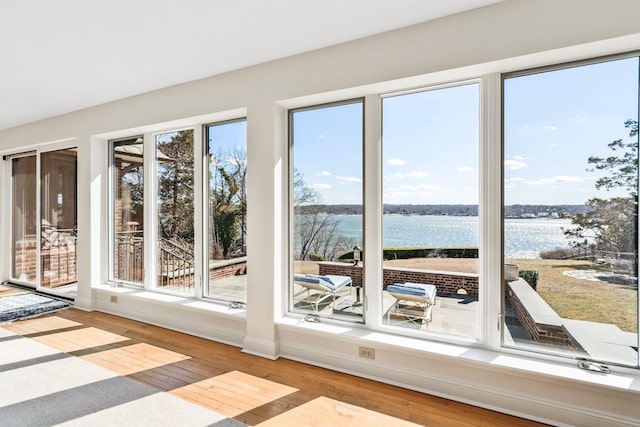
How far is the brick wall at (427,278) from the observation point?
2520 mm

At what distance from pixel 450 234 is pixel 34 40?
354cm

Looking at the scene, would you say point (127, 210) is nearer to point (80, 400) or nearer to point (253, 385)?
point (80, 400)

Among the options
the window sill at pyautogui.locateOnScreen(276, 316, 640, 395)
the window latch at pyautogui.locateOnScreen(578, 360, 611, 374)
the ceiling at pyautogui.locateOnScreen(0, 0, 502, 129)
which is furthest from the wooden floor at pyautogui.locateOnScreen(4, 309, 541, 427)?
the ceiling at pyautogui.locateOnScreen(0, 0, 502, 129)

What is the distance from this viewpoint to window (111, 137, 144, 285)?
14.1ft

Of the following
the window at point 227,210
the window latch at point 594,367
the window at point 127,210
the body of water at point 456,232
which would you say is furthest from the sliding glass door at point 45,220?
the window latch at point 594,367

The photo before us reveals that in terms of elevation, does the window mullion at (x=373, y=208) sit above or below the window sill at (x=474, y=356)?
above

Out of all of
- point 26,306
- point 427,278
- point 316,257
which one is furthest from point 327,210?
point 26,306

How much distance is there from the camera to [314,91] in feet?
9.24

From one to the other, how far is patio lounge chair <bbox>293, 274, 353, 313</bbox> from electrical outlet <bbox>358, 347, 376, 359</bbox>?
506 mm

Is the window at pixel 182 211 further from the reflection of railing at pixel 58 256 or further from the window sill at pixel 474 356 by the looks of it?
the window sill at pixel 474 356

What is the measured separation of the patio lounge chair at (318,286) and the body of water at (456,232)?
16.3 inches

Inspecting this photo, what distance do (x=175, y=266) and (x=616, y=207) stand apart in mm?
4159

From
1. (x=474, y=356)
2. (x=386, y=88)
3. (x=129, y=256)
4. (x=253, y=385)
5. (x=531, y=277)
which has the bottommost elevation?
(x=253, y=385)

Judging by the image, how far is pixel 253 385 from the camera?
254 cm
